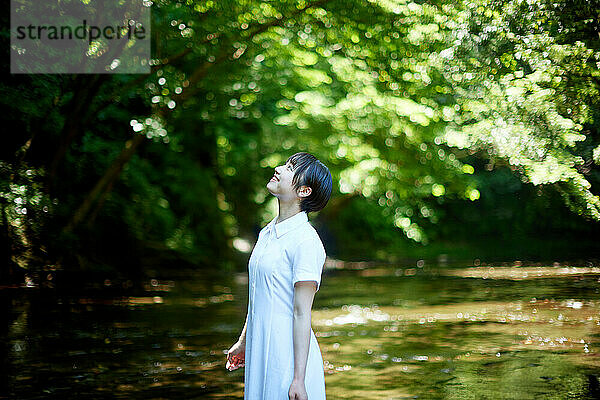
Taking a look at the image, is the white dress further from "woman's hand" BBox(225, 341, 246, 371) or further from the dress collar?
"woman's hand" BBox(225, 341, 246, 371)

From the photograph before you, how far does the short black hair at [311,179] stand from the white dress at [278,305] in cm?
10

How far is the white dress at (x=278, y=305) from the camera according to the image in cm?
321

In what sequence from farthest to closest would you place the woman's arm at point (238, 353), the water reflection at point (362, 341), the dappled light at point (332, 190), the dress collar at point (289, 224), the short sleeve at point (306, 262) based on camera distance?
the dappled light at point (332, 190)
the water reflection at point (362, 341)
the woman's arm at point (238, 353)
the dress collar at point (289, 224)
the short sleeve at point (306, 262)

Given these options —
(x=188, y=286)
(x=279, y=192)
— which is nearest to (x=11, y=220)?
(x=188, y=286)

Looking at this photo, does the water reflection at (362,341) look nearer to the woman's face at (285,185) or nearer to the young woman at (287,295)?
the young woman at (287,295)

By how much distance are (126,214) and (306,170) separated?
16491mm

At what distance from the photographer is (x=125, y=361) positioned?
873 centimetres

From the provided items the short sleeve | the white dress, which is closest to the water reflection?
the white dress

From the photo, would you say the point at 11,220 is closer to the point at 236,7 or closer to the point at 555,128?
the point at 236,7

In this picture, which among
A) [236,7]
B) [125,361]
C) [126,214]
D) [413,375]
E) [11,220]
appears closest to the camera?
[413,375]

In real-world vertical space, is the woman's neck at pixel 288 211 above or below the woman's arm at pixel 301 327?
above

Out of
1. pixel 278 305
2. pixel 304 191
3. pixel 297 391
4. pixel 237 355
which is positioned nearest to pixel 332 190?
pixel 237 355

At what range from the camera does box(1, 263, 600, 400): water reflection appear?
289 inches

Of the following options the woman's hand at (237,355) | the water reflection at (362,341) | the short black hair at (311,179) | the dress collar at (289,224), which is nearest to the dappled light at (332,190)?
the water reflection at (362,341)
